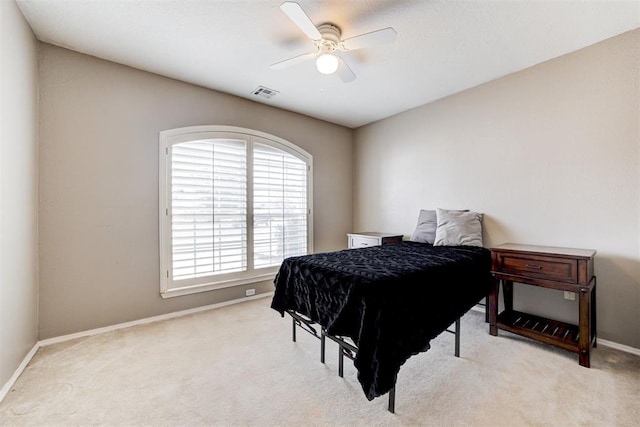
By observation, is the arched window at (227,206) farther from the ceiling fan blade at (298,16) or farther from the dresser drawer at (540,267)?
the dresser drawer at (540,267)

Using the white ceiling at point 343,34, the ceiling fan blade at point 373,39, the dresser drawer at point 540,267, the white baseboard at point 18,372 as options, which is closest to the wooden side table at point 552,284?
the dresser drawer at point 540,267

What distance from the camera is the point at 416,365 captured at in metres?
2.09

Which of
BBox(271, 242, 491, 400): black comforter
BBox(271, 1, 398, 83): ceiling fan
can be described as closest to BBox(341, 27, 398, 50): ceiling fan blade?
BBox(271, 1, 398, 83): ceiling fan

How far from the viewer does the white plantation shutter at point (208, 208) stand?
3102 mm

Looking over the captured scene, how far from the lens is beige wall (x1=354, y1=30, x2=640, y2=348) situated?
2.29 meters

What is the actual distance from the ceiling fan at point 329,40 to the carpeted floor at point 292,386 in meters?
2.34

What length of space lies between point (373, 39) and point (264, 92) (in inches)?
71.7

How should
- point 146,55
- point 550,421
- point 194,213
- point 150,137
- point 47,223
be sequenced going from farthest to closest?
point 194,213 < point 150,137 < point 146,55 < point 47,223 < point 550,421

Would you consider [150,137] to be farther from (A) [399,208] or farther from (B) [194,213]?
(A) [399,208]

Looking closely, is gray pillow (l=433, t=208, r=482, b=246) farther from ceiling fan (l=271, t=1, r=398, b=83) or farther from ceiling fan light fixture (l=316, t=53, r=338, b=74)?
ceiling fan light fixture (l=316, t=53, r=338, b=74)

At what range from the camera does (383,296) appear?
1632 mm

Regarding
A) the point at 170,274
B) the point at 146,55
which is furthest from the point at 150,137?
the point at 170,274

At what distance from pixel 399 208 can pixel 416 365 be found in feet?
8.03

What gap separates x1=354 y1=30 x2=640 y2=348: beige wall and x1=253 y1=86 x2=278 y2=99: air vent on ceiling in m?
2.02
